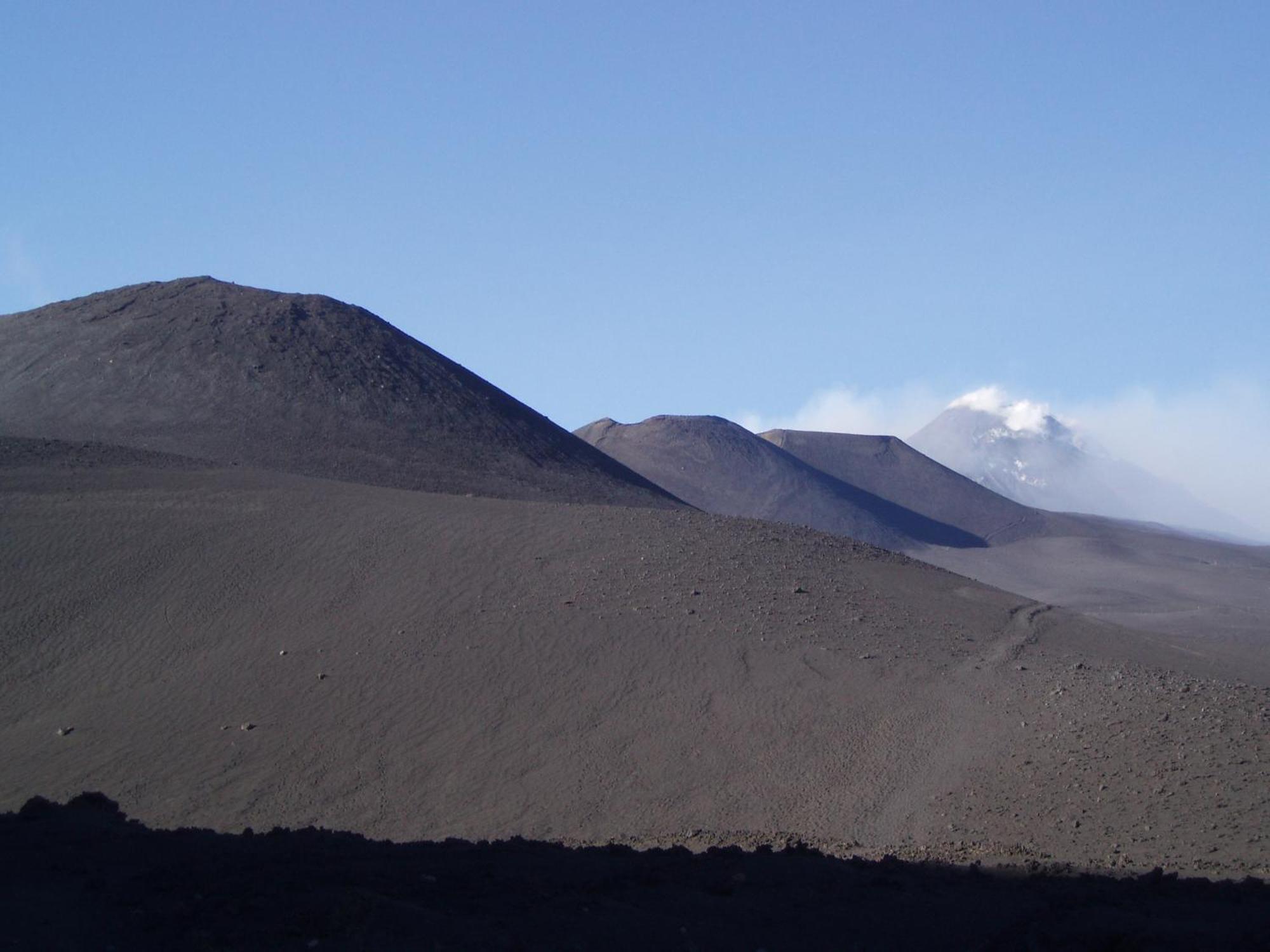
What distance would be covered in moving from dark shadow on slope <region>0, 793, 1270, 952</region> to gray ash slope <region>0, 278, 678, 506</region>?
2922 centimetres

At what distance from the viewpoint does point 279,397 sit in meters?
45.4

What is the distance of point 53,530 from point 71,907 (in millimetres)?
18009

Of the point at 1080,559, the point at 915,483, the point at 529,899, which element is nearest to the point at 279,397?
the point at 529,899

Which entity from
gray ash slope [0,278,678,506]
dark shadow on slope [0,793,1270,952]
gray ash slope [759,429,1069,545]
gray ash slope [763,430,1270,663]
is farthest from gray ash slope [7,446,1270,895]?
gray ash slope [759,429,1069,545]

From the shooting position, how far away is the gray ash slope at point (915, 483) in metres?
88.1

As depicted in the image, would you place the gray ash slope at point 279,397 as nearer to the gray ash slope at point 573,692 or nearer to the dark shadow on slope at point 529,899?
the gray ash slope at point 573,692

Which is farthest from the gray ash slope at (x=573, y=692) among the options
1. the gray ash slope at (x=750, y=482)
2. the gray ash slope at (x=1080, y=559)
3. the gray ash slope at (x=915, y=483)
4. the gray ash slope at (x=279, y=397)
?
the gray ash slope at (x=915, y=483)

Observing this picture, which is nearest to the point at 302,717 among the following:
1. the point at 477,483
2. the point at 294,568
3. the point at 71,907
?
the point at 294,568

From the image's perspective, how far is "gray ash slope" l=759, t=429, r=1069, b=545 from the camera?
3467 inches

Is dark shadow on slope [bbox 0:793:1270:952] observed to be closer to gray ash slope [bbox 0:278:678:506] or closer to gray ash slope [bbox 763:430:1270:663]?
gray ash slope [bbox 763:430:1270:663]

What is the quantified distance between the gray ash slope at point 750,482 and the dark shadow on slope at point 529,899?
2675 inches

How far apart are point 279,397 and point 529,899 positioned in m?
40.3

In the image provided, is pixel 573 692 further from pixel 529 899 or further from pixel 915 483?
pixel 915 483

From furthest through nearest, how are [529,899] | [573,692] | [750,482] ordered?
[750,482] → [573,692] → [529,899]
